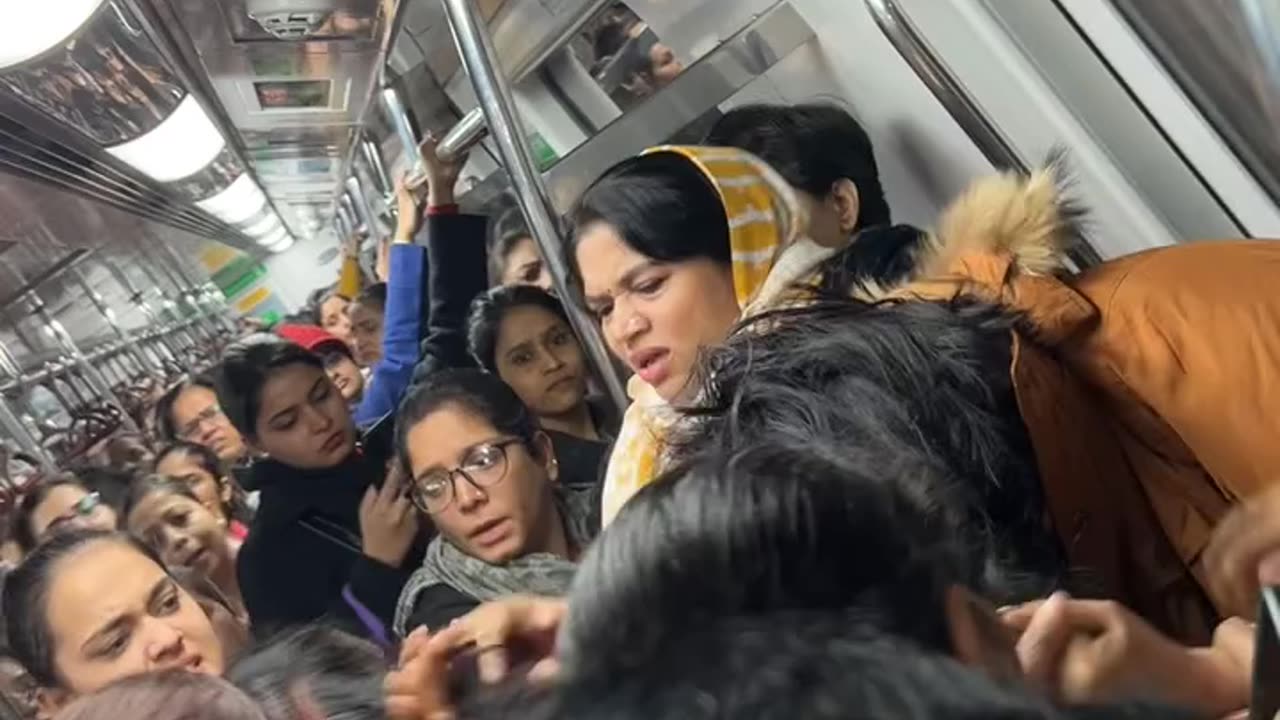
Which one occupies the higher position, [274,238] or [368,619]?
[274,238]

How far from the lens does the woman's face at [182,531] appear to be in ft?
2.76

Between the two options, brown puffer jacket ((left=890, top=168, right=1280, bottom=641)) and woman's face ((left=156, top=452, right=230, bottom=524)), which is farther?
woman's face ((left=156, top=452, right=230, bottom=524))

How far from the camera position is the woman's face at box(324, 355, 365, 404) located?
0.96 meters

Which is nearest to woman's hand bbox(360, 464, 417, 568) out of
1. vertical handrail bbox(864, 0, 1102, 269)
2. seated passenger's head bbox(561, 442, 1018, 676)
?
seated passenger's head bbox(561, 442, 1018, 676)

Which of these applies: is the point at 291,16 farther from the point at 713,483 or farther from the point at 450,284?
the point at 713,483

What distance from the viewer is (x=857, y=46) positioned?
126 cm

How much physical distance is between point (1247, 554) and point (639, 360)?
44cm

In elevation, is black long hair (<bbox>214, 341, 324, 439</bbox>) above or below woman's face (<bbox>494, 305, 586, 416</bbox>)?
above

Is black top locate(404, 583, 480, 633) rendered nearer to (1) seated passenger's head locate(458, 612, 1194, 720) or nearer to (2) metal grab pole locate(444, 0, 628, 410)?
(2) metal grab pole locate(444, 0, 628, 410)

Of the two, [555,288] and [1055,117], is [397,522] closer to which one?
[555,288]

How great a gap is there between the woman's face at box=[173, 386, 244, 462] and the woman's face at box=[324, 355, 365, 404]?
0.08 meters

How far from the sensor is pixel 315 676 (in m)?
0.66

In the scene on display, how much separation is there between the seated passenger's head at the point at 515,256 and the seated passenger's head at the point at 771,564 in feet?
1.96

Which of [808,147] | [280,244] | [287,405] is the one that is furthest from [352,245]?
[808,147]
